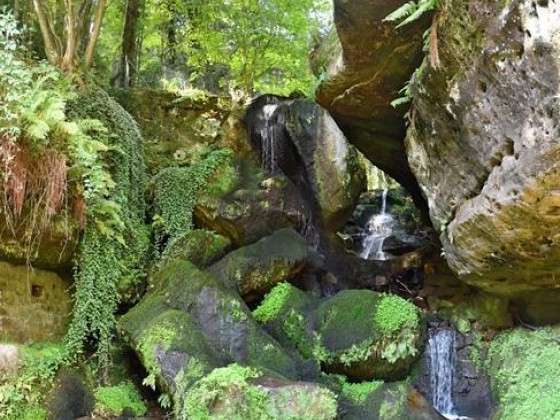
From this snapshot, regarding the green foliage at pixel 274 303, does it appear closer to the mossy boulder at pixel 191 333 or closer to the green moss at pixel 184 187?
the mossy boulder at pixel 191 333

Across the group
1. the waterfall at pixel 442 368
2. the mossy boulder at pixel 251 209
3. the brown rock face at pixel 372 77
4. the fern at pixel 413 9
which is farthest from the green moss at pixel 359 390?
the fern at pixel 413 9

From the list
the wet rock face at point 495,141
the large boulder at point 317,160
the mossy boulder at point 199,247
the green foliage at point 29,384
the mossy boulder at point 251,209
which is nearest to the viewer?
the wet rock face at point 495,141

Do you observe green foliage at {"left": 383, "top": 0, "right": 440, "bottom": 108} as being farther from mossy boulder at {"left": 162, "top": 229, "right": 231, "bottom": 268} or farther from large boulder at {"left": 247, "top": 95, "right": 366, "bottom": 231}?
mossy boulder at {"left": 162, "top": 229, "right": 231, "bottom": 268}

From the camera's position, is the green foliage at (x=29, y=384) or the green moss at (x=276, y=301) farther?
the green moss at (x=276, y=301)

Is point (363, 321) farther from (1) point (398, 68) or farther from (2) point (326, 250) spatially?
(1) point (398, 68)

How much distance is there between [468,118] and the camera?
5719 millimetres

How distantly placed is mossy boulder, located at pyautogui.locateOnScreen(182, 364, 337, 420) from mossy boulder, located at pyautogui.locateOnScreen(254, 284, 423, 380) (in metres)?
1.43

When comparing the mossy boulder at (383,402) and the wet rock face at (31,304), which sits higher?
the wet rock face at (31,304)

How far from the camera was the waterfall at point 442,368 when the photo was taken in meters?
7.46

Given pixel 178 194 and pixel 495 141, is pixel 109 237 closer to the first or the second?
pixel 178 194

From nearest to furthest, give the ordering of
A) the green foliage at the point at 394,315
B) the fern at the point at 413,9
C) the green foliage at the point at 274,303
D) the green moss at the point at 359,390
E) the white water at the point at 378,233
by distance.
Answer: the fern at the point at 413,9
the green moss at the point at 359,390
the green foliage at the point at 394,315
the green foliage at the point at 274,303
the white water at the point at 378,233

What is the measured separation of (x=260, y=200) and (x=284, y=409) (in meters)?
4.77

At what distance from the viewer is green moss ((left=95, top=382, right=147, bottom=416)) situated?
641 centimetres

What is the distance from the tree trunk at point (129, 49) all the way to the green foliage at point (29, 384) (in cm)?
762
